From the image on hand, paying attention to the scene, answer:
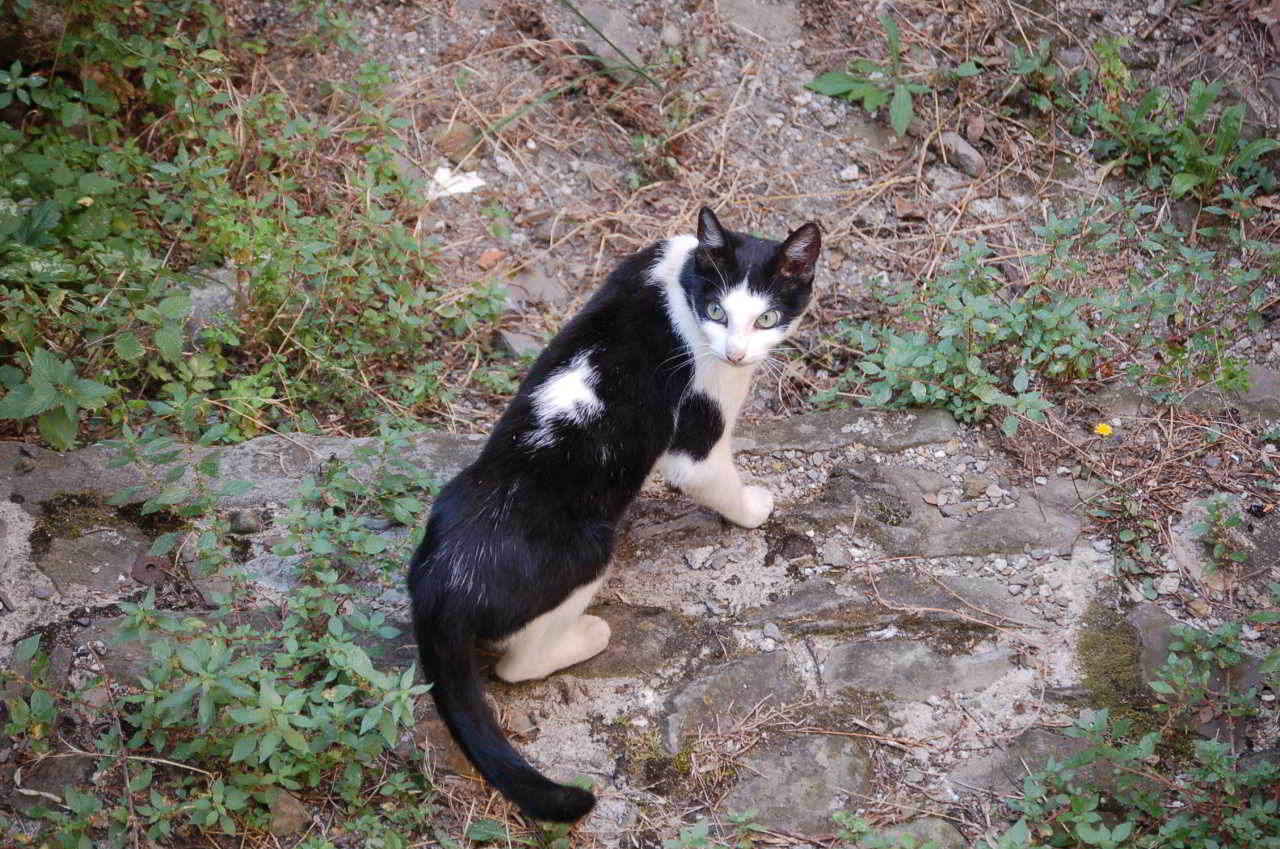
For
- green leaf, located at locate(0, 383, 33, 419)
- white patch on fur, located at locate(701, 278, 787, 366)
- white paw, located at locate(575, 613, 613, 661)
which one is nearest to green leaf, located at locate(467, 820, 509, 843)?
white paw, located at locate(575, 613, 613, 661)

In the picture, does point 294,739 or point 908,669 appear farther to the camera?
point 908,669

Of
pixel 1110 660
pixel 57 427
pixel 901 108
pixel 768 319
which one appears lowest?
pixel 1110 660

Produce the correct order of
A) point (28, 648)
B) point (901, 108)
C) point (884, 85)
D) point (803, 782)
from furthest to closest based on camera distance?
point (884, 85)
point (901, 108)
point (803, 782)
point (28, 648)

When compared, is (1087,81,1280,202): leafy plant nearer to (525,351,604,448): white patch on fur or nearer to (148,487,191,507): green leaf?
(525,351,604,448): white patch on fur

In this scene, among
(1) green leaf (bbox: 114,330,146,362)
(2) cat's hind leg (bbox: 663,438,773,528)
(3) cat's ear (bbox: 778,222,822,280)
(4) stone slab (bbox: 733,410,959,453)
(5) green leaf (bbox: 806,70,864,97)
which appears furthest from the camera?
(5) green leaf (bbox: 806,70,864,97)

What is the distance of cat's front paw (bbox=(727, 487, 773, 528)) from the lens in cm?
309

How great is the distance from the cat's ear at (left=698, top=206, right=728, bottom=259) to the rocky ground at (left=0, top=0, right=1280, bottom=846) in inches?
31.1

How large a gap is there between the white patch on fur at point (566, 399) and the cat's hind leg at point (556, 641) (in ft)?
1.33

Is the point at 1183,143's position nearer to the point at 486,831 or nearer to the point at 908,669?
the point at 908,669

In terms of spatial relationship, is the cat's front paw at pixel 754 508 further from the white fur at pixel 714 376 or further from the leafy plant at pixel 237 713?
the leafy plant at pixel 237 713

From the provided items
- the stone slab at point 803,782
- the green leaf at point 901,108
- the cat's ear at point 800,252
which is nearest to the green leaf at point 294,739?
the stone slab at point 803,782

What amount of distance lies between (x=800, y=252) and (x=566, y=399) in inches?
31.2

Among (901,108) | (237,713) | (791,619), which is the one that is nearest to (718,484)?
(791,619)

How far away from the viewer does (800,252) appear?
9.52 ft
